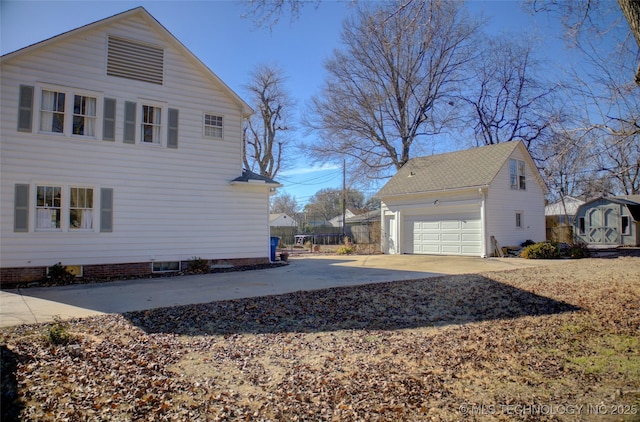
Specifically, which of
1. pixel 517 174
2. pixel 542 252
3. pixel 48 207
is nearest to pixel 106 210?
pixel 48 207

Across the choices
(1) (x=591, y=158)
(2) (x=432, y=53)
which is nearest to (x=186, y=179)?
(1) (x=591, y=158)

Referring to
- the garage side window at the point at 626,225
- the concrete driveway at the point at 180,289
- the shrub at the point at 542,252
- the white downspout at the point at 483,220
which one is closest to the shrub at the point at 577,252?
the shrub at the point at 542,252

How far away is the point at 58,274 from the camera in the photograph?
10.9 m

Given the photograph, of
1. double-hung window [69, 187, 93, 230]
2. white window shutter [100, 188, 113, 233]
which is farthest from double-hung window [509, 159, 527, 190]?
double-hung window [69, 187, 93, 230]

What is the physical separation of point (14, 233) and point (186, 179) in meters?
4.82

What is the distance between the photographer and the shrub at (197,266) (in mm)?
12940

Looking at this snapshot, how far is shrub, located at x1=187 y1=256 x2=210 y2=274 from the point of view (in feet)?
42.5

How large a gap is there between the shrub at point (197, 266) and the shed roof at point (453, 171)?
38.1 feet

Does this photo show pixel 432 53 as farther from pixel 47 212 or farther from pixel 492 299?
pixel 47 212

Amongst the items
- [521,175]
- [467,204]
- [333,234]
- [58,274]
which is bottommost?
[58,274]

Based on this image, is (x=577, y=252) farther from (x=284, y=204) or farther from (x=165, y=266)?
(x=284, y=204)

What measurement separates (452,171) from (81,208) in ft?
53.6

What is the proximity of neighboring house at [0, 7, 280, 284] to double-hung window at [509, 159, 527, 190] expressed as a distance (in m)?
11.9

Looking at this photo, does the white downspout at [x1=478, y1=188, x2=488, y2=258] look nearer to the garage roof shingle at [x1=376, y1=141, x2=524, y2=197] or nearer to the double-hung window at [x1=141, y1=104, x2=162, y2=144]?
the garage roof shingle at [x1=376, y1=141, x2=524, y2=197]
